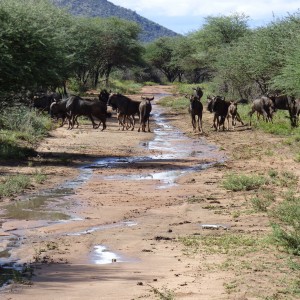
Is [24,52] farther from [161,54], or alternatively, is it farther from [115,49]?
[161,54]

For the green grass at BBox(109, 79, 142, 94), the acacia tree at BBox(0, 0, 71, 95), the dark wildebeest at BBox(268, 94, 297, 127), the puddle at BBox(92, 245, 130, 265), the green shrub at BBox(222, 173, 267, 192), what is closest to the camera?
the puddle at BBox(92, 245, 130, 265)

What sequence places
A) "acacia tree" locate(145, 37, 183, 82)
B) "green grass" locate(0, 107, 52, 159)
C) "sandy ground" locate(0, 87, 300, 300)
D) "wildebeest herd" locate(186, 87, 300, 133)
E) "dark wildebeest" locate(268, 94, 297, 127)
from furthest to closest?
"acacia tree" locate(145, 37, 183, 82), "dark wildebeest" locate(268, 94, 297, 127), "wildebeest herd" locate(186, 87, 300, 133), "green grass" locate(0, 107, 52, 159), "sandy ground" locate(0, 87, 300, 300)

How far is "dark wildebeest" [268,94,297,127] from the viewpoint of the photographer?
30.5 metres

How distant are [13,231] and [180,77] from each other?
9585 cm

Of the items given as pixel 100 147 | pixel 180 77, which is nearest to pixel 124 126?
pixel 100 147

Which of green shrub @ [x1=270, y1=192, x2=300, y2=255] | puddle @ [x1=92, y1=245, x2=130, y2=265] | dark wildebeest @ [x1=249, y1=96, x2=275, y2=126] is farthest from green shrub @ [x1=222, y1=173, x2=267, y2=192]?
dark wildebeest @ [x1=249, y1=96, x2=275, y2=126]

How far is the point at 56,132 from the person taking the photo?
95.9 feet

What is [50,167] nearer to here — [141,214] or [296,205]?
[141,214]

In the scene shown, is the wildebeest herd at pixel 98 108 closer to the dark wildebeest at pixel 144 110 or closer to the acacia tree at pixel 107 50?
the dark wildebeest at pixel 144 110

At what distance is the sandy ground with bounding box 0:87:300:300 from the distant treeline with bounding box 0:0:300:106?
2.82 meters

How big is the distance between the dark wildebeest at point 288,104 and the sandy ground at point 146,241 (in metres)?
10.3

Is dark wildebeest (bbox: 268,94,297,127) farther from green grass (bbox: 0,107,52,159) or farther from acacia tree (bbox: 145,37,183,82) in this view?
acacia tree (bbox: 145,37,183,82)

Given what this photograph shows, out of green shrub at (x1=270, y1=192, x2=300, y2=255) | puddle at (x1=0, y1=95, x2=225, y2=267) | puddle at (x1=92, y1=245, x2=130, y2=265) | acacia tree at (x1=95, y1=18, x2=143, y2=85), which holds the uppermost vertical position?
acacia tree at (x1=95, y1=18, x2=143, y2=85)

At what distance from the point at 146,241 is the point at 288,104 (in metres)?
21.7
